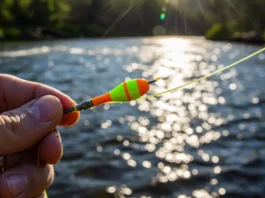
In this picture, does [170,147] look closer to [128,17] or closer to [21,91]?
[21,91]

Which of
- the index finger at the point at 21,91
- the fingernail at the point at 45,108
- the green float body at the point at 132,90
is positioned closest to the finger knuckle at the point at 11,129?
the fingernail at the point at 45,108

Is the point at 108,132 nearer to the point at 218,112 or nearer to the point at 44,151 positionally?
the point at 218,112

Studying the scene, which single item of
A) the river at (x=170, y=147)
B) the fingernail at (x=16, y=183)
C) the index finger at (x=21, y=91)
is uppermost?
the index finger at (x=21, y=91)

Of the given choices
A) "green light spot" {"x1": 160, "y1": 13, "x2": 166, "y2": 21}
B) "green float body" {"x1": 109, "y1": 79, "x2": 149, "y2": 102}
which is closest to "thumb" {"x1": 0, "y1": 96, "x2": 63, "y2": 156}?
"green float body" {"x1": 109, "y1": 79, "x2": 149, "y2": 102}

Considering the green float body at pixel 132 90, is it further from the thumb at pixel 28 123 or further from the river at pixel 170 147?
the river at pixel 170 147

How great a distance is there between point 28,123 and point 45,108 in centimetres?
13

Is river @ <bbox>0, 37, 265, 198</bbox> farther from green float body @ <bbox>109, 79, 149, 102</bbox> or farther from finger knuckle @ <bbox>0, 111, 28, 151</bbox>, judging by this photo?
green float body @ <bbox>109, 79, 149, 102</bbox>

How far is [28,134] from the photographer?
1891 millimetres

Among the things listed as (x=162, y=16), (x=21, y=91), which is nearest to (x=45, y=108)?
(x=21, y=91)

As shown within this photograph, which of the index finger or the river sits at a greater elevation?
the index finger

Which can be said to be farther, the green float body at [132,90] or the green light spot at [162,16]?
the green light spot at [162,16]

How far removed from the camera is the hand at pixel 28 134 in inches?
72.9

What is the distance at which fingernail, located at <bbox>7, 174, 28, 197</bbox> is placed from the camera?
191cm

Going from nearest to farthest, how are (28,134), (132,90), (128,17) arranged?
(132,90)
(28,134)
(128,17)
